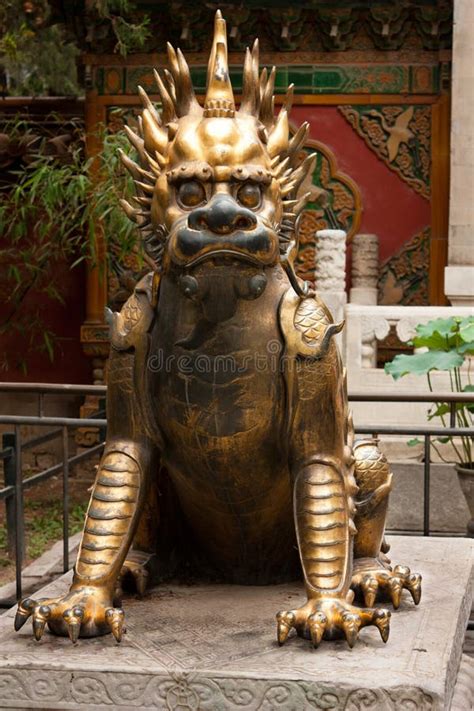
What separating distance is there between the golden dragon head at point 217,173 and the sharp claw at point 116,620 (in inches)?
28.7

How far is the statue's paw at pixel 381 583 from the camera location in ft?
7.89

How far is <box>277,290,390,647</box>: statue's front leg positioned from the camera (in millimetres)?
2164

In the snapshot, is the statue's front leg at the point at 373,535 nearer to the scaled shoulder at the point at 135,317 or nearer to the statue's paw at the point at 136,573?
the statue's paw at the point at 136,573

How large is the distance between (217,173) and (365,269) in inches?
268

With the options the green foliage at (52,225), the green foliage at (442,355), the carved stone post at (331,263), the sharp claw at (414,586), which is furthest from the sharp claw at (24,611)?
the carved stone post at (331,263)

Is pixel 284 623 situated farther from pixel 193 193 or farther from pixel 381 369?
pixel 381 369

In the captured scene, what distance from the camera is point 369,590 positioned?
7.86ft

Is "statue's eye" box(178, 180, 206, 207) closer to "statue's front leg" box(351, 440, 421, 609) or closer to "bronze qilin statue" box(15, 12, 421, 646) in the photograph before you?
"bronze qilin statue" box(15, 12, 421, 646)

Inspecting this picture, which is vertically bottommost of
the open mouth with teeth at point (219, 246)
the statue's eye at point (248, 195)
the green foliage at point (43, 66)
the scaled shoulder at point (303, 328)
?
the scaled shoulder at point (303, 328)

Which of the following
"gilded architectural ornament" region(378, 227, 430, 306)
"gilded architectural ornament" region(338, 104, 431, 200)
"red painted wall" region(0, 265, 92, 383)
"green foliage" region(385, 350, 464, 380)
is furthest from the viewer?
"red painted wall" region(0, 265, 92, 383)

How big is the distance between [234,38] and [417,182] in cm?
196

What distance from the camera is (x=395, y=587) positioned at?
2.44 meters

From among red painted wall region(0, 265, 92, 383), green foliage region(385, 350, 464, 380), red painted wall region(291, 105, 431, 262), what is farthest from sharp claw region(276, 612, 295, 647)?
red painted wall region(0, 265, 92, 383)

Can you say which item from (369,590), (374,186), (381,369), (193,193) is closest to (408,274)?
(374,186)
